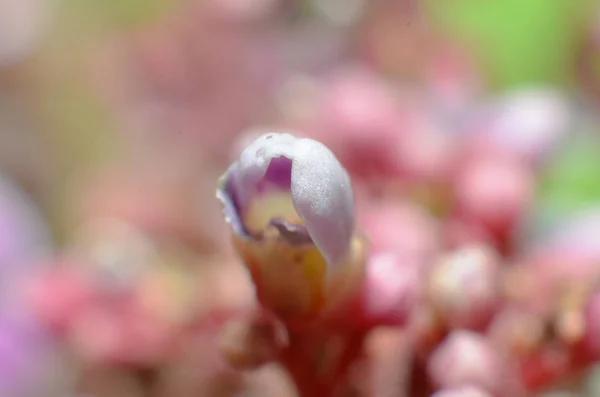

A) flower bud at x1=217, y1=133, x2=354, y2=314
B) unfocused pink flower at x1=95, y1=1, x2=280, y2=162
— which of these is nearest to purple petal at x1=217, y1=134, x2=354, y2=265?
flower bud at x1=217, y1=133, x2=354, y2=314

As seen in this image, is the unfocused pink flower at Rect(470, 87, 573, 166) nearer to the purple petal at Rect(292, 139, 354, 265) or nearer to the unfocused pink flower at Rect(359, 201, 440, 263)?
the unfocused pink flower at Rect(359, 201, 440, 263)

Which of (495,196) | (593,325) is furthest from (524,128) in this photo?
(593,325)

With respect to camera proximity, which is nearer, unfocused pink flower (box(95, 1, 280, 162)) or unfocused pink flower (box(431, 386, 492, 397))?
unfocused pink flower (box(431, 386, 492, 397))

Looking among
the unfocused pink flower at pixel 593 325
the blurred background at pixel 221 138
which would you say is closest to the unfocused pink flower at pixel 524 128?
the blurred background at pixel 221 138

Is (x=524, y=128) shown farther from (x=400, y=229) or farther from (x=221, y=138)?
(x=221, y=138)

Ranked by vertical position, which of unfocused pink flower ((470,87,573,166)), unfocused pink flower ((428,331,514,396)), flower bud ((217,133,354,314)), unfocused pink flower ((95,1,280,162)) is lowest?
unfocused pink flower ((428,331,514,396))

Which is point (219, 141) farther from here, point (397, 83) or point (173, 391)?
point (173, 391)

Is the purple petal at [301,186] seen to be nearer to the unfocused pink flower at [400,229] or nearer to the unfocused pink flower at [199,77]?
the unfocused pink flower at [400,229]

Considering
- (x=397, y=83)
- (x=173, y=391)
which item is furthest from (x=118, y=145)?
(x=173, y=391)
